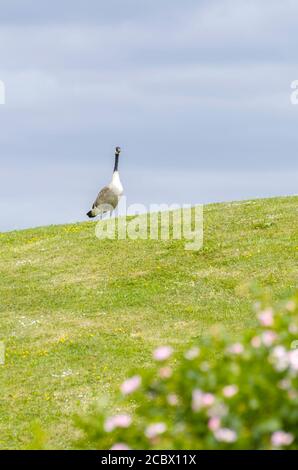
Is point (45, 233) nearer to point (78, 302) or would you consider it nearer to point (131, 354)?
point (78, 302)

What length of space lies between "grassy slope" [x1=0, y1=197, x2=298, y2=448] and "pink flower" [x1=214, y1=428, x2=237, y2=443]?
1305 centimetres

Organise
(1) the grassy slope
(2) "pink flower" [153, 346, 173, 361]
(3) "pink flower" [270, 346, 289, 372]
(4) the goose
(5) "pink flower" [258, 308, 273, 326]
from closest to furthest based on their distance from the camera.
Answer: (3) "pink flower" [270, 346, 289, 372]
(2) "pink flower" [153, 346, 173, 361]
(5) "pink flower" [258, 308, 273, 326]
(1) the grassy slope
(4) the goose

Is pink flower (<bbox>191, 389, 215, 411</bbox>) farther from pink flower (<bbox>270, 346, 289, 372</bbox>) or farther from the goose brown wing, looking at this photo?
the goose brown wing

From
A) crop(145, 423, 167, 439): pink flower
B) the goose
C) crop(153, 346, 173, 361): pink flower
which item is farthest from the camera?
A: the goose

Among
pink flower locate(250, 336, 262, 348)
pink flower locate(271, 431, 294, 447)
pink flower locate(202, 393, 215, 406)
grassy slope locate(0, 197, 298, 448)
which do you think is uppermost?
grassy slope locate(0, 197, 298, 448)

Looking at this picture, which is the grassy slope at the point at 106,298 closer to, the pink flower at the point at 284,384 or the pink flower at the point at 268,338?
the pink flower at the point at 268,338

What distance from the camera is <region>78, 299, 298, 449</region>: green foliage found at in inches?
305

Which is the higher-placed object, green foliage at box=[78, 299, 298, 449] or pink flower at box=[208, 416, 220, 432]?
green foliage at box=[78, 299, 298, 449]

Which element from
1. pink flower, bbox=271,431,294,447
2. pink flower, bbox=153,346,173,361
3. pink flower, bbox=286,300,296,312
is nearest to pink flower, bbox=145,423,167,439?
pink flower, bbox=153,346,173,361

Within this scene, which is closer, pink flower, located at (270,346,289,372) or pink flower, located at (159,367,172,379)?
pink flower, located at (270,346,289,372)

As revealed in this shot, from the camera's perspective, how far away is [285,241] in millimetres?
35719

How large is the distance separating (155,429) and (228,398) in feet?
2.50

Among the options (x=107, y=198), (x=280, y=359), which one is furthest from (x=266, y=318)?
(x=107, y=198)
